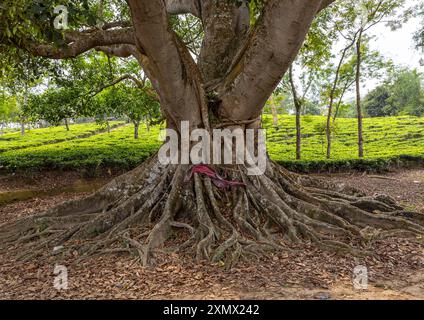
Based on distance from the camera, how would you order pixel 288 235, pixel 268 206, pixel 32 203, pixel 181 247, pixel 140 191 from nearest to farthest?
pixel 181 247, pixel 288 235, pixel 268 206, pixel 140 191, pixel 32 203

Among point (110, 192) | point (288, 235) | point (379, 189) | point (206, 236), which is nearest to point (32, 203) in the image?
point (110, 192)

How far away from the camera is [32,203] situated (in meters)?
8.11

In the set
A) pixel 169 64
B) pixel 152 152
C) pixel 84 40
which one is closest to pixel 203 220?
pixel 169 64

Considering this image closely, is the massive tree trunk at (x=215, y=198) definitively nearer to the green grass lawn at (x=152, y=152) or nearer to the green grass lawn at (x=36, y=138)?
the green grass lawn at (x=152, y=152)

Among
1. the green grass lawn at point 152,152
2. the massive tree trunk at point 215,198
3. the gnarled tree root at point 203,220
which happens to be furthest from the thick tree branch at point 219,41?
the green grass lawn at point 152,152

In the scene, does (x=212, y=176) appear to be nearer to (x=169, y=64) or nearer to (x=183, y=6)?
(x=169, y=64)

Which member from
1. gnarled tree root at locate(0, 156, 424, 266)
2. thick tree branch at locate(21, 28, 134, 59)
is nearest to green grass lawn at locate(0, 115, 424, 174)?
gnarled tree root at locate(0, 156, 424, 266)

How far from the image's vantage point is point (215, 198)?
5148 millimetres

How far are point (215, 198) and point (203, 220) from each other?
625 mm

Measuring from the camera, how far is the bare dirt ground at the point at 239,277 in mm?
3209

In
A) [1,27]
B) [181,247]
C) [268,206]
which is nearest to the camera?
[1,27]

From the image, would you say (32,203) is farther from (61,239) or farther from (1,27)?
(1,27)

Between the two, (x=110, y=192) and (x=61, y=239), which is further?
(x=110, y=192)

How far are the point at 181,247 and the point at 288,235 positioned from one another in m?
1.44
